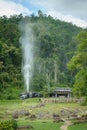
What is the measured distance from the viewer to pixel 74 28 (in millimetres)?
158625

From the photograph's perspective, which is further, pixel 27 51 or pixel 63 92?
pixel 27 51

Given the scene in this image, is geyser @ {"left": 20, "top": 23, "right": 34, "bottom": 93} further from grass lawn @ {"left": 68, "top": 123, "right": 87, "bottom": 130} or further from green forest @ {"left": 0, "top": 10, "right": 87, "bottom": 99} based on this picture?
grass lawn @ {"left": 68, "top": 123, "right": 87, "bottom": 130}

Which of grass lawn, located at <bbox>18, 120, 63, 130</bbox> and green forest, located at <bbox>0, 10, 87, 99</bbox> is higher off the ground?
green forest, located at <bbox>0, 10, 87, 99</bbox>

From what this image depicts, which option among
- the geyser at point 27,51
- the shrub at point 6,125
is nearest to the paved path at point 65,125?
the shrub at point 6,125

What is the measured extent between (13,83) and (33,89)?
15.8 feet

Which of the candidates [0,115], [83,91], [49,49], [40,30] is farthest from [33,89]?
[83,91]

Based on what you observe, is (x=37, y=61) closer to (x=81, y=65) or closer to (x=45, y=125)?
(x=81, y=65)

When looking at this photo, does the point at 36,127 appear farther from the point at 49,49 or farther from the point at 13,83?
the point at 49,49

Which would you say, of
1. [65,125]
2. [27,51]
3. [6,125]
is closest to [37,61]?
[27,51]

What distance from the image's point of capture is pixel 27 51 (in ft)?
316

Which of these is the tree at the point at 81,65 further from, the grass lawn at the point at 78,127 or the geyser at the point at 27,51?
the geyser at the point at 27,51

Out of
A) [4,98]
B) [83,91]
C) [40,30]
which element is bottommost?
[4,98]

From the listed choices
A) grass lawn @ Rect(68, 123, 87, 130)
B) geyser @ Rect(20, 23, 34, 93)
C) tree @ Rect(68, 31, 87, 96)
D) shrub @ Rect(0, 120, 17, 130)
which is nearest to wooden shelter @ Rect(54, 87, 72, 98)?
geyser @ Rect(20, 23, 34, 93)

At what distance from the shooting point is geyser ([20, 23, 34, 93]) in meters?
85.4
